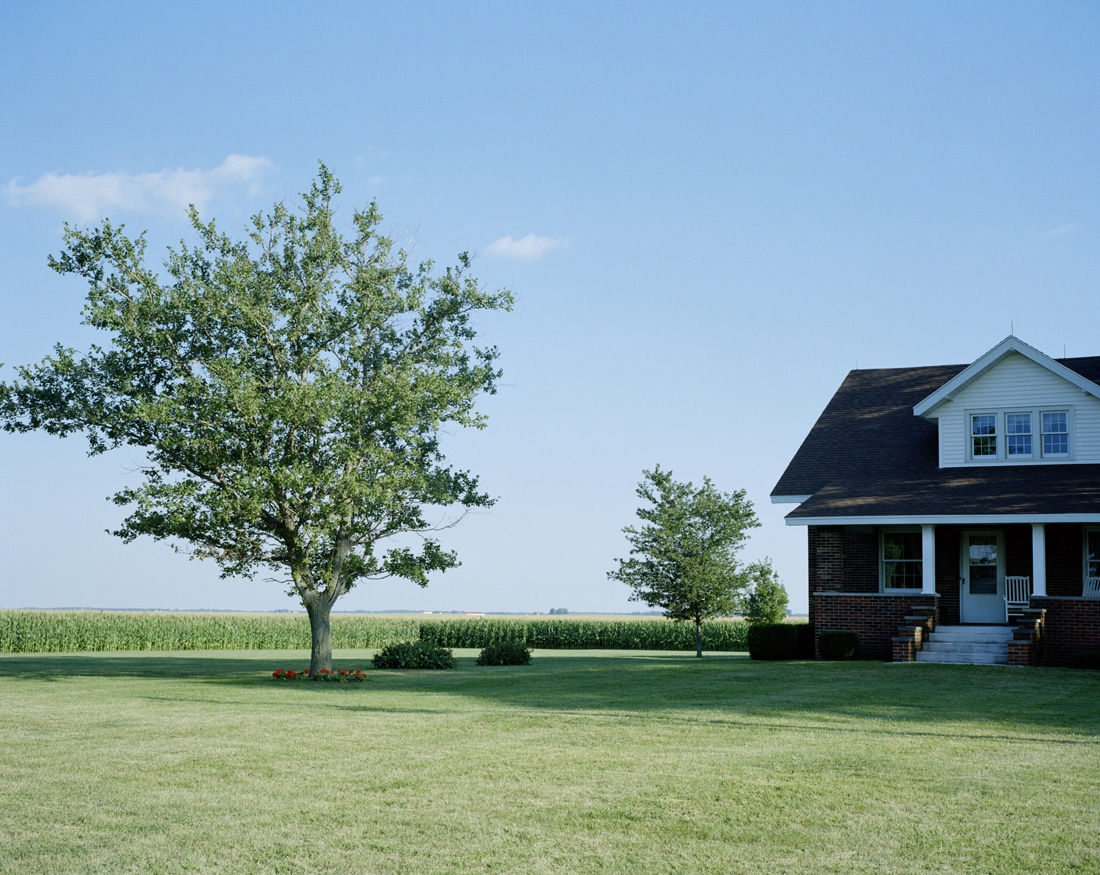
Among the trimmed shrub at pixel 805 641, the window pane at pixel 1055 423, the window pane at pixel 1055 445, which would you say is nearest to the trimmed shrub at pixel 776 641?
the trimmed shrub at pixel 805 641

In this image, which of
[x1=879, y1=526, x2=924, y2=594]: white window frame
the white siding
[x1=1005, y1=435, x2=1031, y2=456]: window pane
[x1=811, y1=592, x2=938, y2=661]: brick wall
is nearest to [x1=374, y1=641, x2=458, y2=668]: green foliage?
[x1=811, y1=592, x2=938, y2=661]: brick wall

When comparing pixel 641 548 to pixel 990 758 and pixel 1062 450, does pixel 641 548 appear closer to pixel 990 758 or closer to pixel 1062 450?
pixel 1062 450

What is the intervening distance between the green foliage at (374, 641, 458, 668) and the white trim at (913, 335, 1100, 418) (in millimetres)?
14907

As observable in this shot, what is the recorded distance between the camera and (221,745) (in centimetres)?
1275

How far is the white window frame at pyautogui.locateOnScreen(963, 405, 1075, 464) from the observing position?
2773cm

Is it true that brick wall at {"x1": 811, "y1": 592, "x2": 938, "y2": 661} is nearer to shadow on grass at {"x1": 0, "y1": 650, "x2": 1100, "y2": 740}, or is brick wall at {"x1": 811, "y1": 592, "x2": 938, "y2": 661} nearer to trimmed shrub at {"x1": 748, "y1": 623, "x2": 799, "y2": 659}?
trimmed shrub at {"x1": 748, "y1": 623, "x2": 799, "y2": 659}

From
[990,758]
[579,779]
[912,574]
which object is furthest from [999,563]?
[579,779]

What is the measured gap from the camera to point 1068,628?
25.0 metres

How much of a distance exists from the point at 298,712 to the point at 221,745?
4.04m

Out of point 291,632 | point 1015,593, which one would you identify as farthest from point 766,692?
point 291,632

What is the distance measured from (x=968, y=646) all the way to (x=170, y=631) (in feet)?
131

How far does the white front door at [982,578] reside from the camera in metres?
27.7

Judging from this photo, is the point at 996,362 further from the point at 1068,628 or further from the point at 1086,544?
the point at 1068,628

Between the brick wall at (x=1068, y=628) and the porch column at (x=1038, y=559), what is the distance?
32 cm
